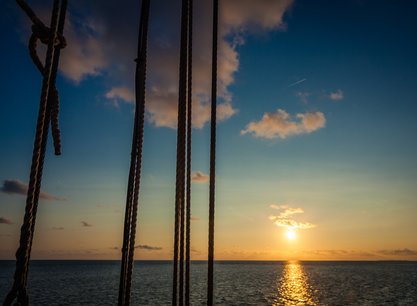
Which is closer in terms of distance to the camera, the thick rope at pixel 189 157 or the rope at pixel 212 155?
the rope at pixel 212 155

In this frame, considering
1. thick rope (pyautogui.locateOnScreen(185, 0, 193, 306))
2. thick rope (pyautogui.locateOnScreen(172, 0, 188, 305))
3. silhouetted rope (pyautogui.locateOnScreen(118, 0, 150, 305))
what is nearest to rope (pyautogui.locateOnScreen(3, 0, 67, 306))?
silhouetted rope (pyautogui.locateOnScreen(118, 0, 150, 305))

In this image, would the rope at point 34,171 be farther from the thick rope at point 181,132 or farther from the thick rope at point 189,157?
the thick rope at point 189,157

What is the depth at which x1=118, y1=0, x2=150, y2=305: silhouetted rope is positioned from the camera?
2.52 m

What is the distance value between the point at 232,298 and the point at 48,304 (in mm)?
17733

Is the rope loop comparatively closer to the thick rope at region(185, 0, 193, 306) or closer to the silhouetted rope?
the silhouetted rope


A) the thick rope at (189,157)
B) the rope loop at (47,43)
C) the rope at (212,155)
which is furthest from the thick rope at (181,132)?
the rope loop at (47,43)

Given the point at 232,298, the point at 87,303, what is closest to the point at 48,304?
the point at 87,303

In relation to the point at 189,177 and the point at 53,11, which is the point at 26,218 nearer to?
the point at 53,11

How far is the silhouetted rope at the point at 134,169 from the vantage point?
2.52m

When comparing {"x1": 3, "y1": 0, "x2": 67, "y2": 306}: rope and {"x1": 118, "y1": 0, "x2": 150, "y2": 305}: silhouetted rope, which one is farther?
{"x1": 118, "y1": 0, "x2": 150, "y2": 305}: silhouetted rope

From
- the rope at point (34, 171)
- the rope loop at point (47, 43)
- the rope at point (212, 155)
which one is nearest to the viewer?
the rope at point (34, 171)

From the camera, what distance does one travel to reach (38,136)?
1.90 m

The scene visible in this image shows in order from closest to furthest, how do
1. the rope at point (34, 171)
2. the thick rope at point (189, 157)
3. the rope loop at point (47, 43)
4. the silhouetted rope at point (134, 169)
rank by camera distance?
the rope at point (34, 171), the rope loop at point (47, 43), the silhouetted rope at point (134, 169), the thick rope at point (189, 157)

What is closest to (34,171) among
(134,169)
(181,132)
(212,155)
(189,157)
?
(134,169)
